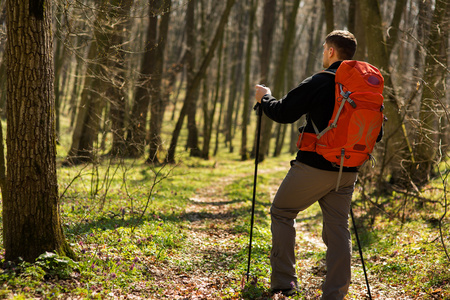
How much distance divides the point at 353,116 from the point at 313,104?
39 centimetres

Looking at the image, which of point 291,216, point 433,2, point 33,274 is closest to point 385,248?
point 291,216

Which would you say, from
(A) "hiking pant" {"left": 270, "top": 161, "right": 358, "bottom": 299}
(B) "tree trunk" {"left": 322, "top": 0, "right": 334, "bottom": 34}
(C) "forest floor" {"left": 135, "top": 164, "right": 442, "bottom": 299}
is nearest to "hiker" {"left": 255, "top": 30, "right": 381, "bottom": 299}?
(A) "hiking pant" {"left": 270, "top": 161, "right": 358, "bottom": 299}

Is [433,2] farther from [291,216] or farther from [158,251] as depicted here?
[158,251]

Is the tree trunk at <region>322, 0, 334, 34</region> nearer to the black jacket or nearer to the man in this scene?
the man

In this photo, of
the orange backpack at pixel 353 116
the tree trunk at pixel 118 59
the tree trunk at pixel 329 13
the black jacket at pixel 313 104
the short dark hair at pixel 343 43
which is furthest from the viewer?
the tree trunk at pixel 329 13

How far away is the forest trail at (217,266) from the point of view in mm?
4340

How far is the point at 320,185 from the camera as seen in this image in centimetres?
367

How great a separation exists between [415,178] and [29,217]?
8030 mm

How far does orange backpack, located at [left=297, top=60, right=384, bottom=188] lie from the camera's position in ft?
11.1

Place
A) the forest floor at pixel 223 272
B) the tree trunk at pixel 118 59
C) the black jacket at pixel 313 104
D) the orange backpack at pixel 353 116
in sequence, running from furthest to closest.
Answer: the tree trunk at pixel 118 59 < the forest floor at pixel 223 272 < the black jacket at pixel 313 104 < the orange backpack at pixel 353 116

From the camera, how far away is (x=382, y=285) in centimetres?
491

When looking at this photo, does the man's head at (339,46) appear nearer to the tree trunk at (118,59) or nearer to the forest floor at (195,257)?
the forest floor at (195,257)

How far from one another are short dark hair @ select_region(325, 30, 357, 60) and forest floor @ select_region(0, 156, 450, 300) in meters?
2.43

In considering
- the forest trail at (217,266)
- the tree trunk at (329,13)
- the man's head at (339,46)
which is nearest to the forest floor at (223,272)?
the forest trail at (217,266)
